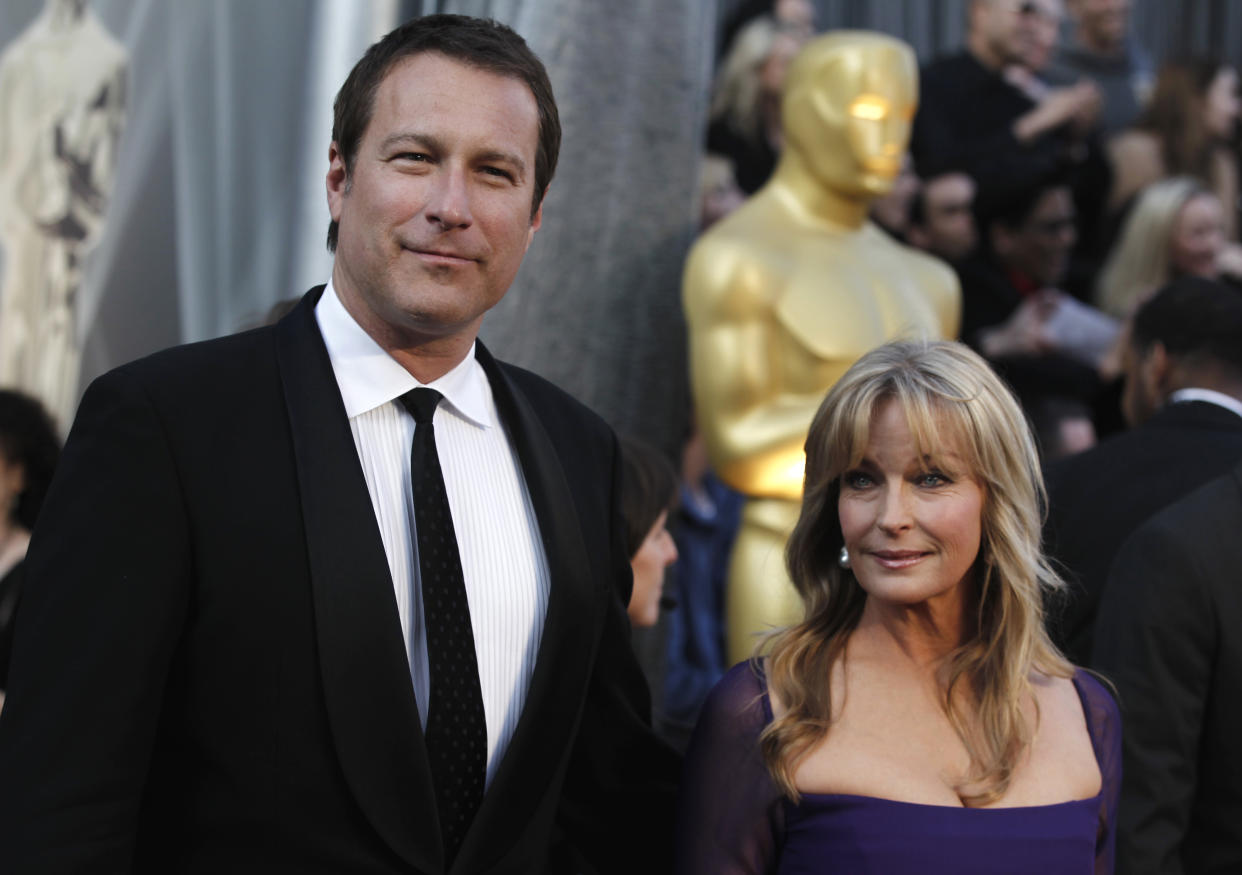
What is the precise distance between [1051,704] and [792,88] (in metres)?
2.48

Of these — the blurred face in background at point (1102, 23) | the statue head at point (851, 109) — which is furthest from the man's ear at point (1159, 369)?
the blurred face in background at point (1102, 23)

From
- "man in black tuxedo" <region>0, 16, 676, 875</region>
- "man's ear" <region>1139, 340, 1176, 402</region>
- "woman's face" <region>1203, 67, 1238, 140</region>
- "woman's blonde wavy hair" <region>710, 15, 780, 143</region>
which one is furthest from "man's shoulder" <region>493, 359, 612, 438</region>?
"woman's face" <region>1203, 67, 1238, 140</region>

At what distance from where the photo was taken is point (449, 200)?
154 cm

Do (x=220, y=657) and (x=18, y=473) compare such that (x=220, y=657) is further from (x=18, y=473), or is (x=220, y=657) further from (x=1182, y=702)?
(x=18, y=473)

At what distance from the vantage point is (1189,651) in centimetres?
236

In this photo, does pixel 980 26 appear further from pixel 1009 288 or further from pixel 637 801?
pixel 637 801

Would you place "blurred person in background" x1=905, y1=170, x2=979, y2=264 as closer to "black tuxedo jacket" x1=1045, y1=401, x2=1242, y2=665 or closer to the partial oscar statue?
"black tuxedo jacket" x1=1045, y1=401, x2=1242, y2=665

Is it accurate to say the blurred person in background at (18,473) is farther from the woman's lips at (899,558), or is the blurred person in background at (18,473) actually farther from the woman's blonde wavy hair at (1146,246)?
the woman's blonde wavy hair at (1146,246)

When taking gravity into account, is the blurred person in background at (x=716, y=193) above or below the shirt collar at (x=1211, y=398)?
above

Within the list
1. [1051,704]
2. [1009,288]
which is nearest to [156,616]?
[1051,704]

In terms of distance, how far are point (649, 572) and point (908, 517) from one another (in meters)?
0.92

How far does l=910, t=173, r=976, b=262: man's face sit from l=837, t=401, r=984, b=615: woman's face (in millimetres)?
3282

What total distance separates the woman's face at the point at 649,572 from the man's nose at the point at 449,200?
3.88ft

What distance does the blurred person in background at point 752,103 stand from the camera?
17.0ft
